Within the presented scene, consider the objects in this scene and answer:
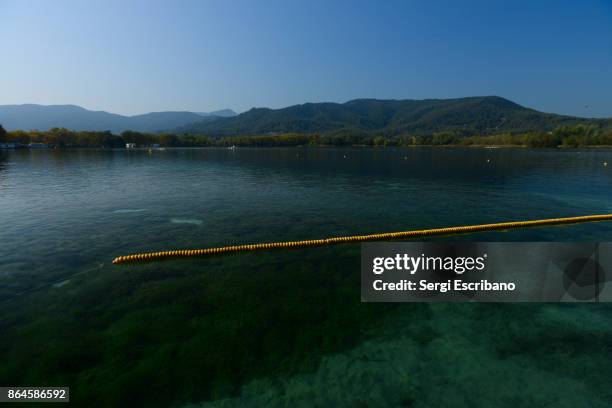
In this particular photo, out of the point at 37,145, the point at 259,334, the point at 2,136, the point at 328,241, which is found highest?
the point at 2,136

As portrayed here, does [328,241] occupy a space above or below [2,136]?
below

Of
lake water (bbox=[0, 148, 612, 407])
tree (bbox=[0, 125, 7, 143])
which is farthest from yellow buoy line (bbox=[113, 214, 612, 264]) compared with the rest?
tree (bbox=[0, 125, 7, 143])

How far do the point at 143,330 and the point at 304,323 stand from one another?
16.7 feet

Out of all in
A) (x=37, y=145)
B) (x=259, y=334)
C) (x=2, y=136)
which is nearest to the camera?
(x=259, y=334)

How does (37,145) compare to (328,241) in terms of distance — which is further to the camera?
(37,145)

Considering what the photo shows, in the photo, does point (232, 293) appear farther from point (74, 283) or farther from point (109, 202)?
point (109, 202)

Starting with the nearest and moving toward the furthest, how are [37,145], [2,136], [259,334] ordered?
[259,334] < [2,136] < [37,145]

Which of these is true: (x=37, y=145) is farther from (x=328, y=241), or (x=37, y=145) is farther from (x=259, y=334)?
(x=259, y=334)

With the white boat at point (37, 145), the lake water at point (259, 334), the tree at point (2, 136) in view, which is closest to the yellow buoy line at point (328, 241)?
the lake water at point (259, 334)

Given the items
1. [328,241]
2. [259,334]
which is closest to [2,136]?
[328,241]

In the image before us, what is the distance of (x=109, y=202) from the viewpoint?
26.8 meters

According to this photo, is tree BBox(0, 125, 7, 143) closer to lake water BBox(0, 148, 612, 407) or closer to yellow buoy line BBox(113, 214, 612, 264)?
lake water BBox(0, 148, 612, 407)

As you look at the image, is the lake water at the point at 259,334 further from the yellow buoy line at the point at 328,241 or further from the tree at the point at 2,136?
the tree at the point at 2,136

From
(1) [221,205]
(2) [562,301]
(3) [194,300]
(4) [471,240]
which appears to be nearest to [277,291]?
(3) [194,300]
